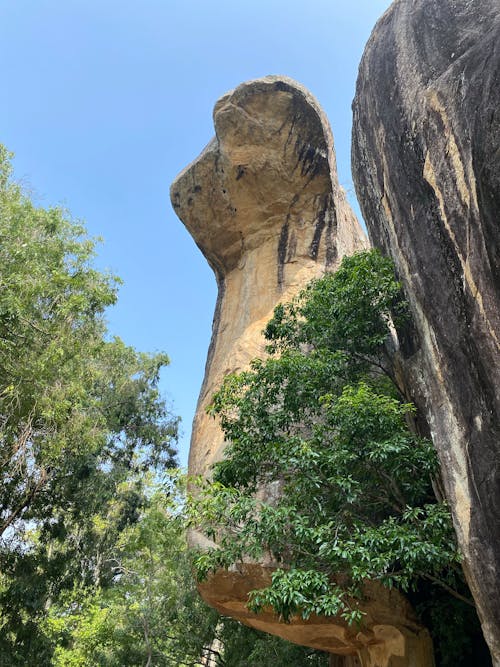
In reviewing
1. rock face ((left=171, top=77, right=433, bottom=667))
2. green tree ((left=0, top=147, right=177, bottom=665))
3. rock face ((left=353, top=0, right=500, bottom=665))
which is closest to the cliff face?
rock face ((left=171, top=77, right=433, bottom=667))

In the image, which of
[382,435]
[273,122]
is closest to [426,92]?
[382,435]

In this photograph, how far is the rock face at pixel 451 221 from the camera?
541 centimetres

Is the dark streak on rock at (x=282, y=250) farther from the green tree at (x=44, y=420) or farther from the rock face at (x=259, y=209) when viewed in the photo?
the green tree at (x=44, y=420)

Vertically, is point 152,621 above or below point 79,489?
below

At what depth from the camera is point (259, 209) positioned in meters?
13.6

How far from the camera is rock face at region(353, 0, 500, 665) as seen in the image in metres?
5.41

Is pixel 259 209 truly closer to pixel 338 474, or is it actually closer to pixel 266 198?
pixel 266 198

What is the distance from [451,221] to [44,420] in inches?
354

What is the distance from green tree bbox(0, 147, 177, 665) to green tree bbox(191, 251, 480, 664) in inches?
181

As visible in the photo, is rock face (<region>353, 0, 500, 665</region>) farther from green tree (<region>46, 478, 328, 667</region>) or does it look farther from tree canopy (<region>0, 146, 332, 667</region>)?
green tree (<region>46, 478, 328, 667</region>)

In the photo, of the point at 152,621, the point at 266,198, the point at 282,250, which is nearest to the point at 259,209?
the point at 266,198

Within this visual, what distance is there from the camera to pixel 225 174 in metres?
13.4

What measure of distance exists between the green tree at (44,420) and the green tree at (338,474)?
4609 mm

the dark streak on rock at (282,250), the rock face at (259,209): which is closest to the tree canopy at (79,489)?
the rock face at (259,209)
